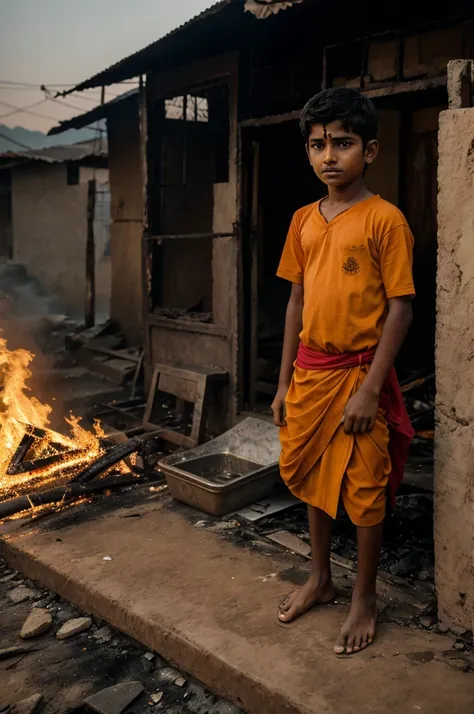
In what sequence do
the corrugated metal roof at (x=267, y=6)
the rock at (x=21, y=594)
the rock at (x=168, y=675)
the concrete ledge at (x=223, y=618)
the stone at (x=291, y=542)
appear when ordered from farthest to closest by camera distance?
the corrugated metal roof at (x=267, y=6) → the stone at (x=291, y=542) → the rock at (x=21, y=594) → the rock at (x=168, y=675) → the concrete ledge at (x=223, y=618)

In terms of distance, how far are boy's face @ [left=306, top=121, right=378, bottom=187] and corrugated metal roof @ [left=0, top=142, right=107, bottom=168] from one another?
12.7 m

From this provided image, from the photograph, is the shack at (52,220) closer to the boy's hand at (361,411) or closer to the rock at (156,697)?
the rock at (156,697)

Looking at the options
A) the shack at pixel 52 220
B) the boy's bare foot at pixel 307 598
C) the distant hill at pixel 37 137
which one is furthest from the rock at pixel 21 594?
the distant hill at pixel 37 137

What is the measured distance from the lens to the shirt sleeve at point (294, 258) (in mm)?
2867

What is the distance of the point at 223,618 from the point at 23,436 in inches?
149

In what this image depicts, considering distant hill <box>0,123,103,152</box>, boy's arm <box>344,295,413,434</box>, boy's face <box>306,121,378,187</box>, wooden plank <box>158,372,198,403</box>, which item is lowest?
wooden plank <box>158,372,198,403</box>

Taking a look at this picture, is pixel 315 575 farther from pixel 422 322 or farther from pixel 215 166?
pixel 215 166

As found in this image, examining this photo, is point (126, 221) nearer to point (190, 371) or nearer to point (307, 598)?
point (190, 371)

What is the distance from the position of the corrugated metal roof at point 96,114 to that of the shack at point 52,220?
11.2ft

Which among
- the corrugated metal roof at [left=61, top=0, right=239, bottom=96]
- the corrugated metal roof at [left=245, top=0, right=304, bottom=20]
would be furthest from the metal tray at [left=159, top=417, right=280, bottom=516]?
the corrugated metal roof at [left=61, top=0, right=239, bottom=96]

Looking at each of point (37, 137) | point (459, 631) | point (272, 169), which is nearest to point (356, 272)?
point (459, 631)

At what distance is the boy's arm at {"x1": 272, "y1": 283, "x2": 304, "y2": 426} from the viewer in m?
2.92

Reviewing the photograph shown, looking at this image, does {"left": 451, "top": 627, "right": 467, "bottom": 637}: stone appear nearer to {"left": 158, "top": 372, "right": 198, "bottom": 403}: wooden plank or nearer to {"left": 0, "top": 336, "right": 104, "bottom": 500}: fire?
{"left": 0, "top": 336, "right": 104, "bottom": 500}: fire

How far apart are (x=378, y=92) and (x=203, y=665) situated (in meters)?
3.76
